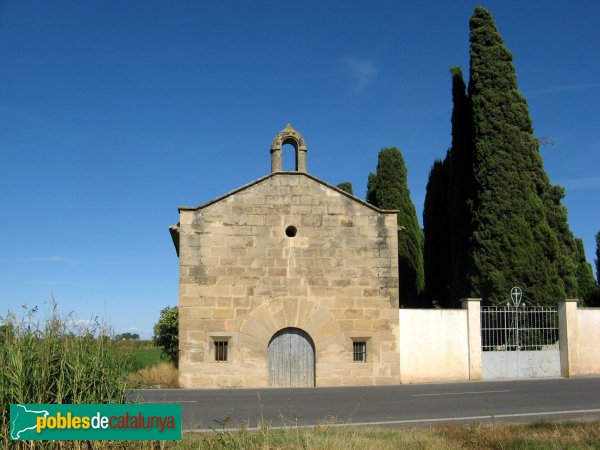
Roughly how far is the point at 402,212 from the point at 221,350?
1774 centimetres

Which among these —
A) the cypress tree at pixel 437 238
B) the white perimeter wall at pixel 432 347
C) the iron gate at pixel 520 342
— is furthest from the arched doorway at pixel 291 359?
the cypress tree at pixel 437 238

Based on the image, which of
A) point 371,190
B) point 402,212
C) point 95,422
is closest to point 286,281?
point 95,422

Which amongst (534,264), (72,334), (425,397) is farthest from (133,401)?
(534,264)

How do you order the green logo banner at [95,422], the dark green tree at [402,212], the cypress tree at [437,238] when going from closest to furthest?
1. the green logo banner at [95,422]
2. the cypress tree at [437,238]
3. the dark green tree at [402,212]

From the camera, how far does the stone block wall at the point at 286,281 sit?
18.5 meters

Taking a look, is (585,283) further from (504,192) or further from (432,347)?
(432,347)

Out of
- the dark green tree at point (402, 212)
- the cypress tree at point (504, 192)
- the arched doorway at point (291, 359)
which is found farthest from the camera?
the dark green tree at point (402, 212)

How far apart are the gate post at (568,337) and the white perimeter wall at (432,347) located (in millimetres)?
3362

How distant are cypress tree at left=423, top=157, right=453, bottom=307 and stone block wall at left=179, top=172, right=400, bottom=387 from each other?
1128 centimetres

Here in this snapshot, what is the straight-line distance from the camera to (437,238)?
31.7 metres

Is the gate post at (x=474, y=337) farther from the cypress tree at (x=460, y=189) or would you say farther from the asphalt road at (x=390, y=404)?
the cypress tree at (x=460, y=189)

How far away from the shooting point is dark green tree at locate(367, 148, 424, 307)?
33.5 metres

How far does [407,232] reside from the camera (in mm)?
Answer: 33688

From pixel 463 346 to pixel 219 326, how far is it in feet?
24.5
